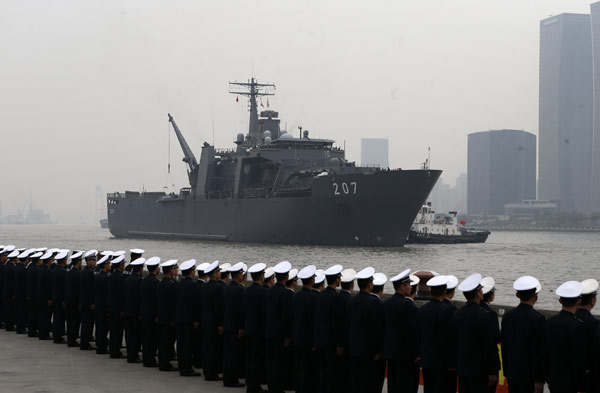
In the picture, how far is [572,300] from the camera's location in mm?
5484

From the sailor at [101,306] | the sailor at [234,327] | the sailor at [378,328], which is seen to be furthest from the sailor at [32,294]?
the sailor at [378,328]

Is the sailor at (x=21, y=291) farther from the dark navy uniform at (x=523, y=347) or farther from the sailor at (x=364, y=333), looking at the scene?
the dark navy uniform at (x=523, y=347)

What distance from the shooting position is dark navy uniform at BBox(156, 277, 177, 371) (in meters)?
9.11

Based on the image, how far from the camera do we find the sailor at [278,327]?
25.2 ft

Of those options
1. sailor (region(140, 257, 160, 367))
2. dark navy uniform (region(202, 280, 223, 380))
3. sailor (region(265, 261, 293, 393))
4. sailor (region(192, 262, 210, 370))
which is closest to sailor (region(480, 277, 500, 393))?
sailor (region(265, 261, 293, 393))

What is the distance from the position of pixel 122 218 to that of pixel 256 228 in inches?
983

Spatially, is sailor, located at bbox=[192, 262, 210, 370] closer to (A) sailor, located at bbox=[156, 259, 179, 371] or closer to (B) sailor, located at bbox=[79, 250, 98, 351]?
(A) sailor, located at bbox=[156, 259, 179, 371]

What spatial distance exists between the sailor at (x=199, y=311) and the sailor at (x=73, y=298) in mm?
2387

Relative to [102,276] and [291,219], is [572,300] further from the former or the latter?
[291,219]

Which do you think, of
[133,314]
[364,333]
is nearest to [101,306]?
[133,314]

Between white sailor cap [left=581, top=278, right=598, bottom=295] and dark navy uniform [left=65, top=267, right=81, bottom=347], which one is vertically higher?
white sailor cap [left=581, top=278, right=598, bottom=295]

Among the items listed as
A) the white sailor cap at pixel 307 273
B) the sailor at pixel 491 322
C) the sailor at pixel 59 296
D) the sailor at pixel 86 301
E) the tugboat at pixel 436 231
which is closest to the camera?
the sailor at pixel 491 322

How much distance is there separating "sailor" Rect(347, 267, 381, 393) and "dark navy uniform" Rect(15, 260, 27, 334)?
661cm

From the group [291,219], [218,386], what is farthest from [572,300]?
[291,219]
